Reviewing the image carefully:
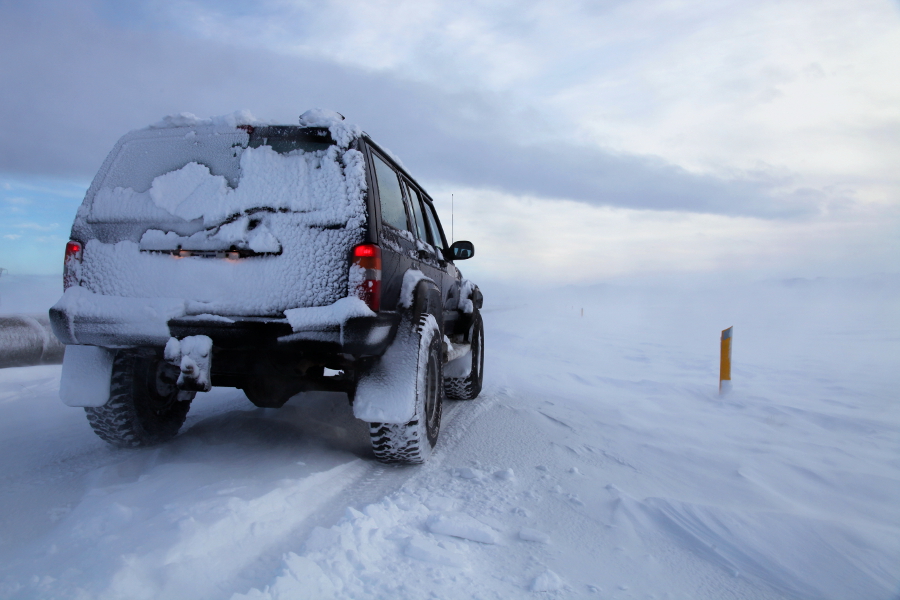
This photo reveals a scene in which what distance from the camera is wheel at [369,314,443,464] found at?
303cm

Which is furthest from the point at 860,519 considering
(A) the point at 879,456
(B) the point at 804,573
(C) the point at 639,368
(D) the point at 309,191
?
(C) the point at 639,368

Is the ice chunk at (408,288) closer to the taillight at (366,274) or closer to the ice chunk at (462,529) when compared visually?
the taillight at (366,274)

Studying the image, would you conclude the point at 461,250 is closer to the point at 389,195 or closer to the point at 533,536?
the point at 389,195

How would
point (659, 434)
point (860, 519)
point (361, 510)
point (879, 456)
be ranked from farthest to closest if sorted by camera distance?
point (659, 434) < point (879, 456) < point (860, 519) < point (361, 510)

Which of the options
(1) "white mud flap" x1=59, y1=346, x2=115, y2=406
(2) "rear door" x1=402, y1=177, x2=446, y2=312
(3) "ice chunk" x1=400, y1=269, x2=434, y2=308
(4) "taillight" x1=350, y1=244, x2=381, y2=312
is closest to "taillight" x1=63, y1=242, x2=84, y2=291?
(1) "white mud flap" x1=59, y1=346, x2=115, y2=406

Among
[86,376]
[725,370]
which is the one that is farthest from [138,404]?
[725,370]

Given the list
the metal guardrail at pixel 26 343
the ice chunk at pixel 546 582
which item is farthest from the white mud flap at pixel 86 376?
the metal guardrail at pixel 26 343

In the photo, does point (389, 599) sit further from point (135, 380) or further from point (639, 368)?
point (639, 368)

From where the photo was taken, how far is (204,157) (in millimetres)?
2889

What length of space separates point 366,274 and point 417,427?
97 centimetres

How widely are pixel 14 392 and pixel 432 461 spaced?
4.24m

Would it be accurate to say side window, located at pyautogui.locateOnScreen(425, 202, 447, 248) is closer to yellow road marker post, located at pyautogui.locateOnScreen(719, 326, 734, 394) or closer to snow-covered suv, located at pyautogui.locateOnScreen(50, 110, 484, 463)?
snow-covered suv, located at pyautogui.locateOnScreen(50, 110, 484, 463)

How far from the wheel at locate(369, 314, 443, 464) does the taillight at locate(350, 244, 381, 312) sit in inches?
19.4

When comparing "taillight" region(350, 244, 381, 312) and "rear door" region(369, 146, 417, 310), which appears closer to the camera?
"taillight" region(350, 244, 381, 312)
